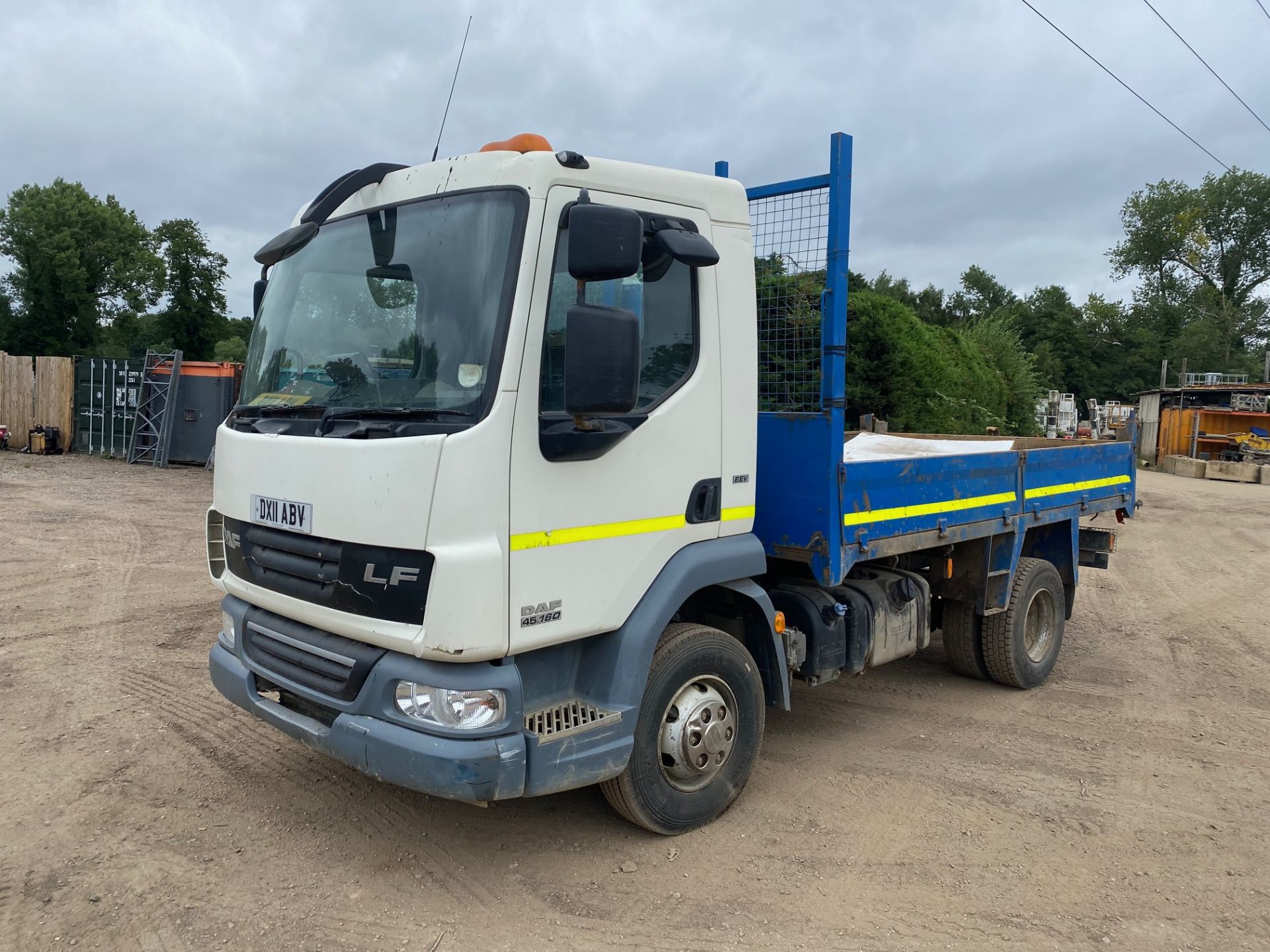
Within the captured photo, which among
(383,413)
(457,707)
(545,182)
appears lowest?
(457,707)

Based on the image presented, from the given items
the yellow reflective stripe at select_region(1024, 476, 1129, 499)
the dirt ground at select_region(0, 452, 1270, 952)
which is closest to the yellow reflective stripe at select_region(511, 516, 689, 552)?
the dirt ground at select_region(0, 452, 1270, 952)

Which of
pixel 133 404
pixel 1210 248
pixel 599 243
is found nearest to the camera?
pixel 599 243

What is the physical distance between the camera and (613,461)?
3344 millimetres

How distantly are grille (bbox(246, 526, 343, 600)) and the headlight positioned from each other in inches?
19.6

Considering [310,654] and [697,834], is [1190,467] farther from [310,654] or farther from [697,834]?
[310,654]

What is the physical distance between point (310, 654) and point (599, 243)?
1865mm

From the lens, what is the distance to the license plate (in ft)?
10.6

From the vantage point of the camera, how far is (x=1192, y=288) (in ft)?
219

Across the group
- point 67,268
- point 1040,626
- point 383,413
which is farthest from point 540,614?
point 67,268

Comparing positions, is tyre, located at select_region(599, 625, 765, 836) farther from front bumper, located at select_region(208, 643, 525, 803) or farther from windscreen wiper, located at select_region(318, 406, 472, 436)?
windscreen wiper, located at select_region(318, 406, 472, 436)

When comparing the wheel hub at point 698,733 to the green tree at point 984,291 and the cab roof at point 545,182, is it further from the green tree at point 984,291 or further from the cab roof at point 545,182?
the green tree at point 984,291

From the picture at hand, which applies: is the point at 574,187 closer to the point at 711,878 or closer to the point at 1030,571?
the point at 711,878

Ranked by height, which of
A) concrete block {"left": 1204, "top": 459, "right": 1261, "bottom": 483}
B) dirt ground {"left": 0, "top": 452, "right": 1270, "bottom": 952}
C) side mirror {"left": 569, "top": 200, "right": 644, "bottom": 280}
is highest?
side mirror {"left": 569, "top": 200, "right": 644, "bottom": 280}

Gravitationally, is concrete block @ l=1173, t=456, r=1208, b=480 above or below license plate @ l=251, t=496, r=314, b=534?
below
